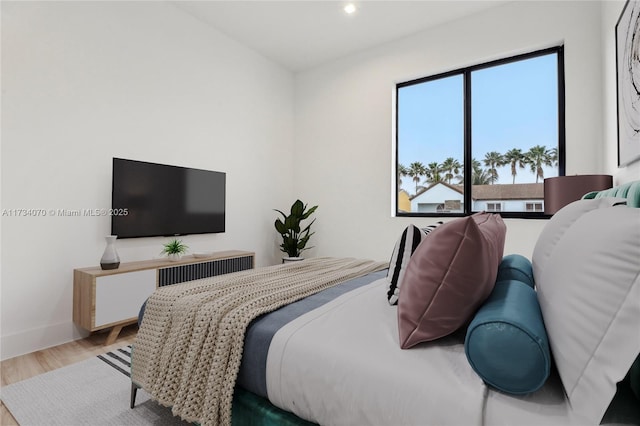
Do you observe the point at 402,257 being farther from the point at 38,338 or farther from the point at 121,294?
the point at 38,338

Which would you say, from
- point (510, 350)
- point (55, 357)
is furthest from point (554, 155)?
point (55, 357)

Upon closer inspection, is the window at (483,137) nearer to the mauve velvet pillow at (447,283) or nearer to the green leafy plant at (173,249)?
the green leafy plant at (173,249)

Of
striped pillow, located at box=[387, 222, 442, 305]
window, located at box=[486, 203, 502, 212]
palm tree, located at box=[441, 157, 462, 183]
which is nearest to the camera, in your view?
striped pillow, located at box=[387, 222, 442, 305]

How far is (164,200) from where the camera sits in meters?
3.09

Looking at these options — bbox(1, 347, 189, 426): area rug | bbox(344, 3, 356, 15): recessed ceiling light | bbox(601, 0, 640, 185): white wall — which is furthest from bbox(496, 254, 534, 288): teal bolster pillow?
bbox(344, 3, 356, 15): recessed ceiling light

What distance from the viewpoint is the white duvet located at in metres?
0.70

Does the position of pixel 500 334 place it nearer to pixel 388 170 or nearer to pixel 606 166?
pixel 606 166

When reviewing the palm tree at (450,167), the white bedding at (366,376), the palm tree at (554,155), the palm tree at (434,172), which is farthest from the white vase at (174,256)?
the palm tree at (554,155)

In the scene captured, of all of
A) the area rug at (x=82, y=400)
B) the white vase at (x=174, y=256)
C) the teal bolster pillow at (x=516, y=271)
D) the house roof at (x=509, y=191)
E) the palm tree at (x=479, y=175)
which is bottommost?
the area rug at (x=82, y=400)

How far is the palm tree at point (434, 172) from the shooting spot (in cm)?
381

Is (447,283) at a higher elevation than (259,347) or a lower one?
higher

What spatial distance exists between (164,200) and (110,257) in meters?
0.76

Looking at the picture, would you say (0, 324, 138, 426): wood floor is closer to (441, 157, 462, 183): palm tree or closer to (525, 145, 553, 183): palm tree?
(441, 157, 462, 183): palm tree

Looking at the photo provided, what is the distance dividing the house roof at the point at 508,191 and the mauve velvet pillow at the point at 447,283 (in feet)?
9.28
